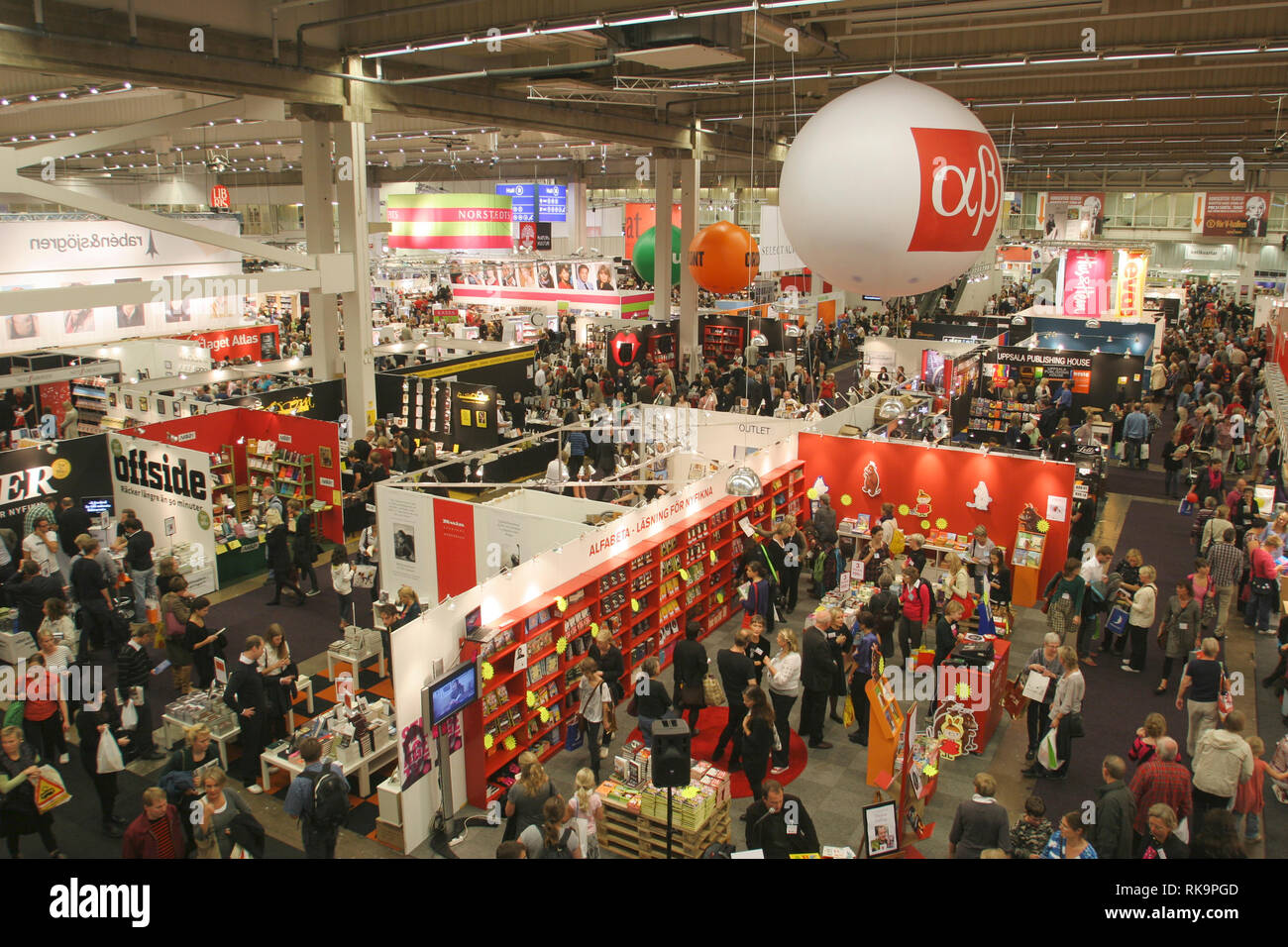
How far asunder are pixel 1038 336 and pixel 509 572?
54.7ft

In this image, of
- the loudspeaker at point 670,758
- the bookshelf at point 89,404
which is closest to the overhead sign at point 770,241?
the bookshelf at point 89,404

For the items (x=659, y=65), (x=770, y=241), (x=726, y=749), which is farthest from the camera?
(x=770, y=241)

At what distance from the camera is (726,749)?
25.0 feet

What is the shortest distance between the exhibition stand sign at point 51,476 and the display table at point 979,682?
32.0 feet

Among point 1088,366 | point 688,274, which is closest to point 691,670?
point 1088,366

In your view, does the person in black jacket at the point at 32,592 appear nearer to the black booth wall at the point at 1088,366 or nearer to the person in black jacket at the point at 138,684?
the person in black jacket at the point at 138,684

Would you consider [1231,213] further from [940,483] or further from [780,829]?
[780,829]

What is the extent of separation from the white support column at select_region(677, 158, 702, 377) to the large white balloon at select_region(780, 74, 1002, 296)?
18.2 meters

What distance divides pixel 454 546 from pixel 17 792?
4.15 m

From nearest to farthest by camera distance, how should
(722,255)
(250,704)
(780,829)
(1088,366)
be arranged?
(780,829) → (250,704) → (722,255) → (1088,366)

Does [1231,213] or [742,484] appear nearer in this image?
[742,484]

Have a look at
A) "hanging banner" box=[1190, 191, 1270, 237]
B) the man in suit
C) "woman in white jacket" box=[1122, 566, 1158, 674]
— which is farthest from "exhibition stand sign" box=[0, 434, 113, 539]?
"hanging banner" box=[1190, 191, 1270, 237]

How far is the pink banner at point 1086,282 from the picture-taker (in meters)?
19.5

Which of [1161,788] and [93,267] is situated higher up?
[93,267]
